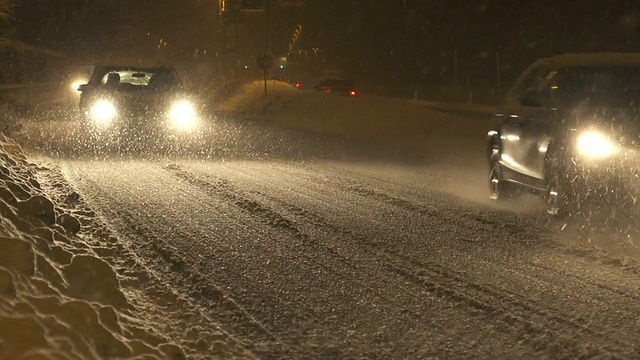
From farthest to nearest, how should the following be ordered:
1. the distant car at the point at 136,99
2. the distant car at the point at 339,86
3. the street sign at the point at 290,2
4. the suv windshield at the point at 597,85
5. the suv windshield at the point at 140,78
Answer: the distant car at the point at 339,86
the street sign at the point at 290,2
the suv windshield at the point at 140,78
the distant car at the point at 136,99
the suv windshield at the point at 597,85

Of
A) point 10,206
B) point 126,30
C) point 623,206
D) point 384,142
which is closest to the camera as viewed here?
point 10,206

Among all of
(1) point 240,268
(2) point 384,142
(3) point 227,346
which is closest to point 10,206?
(1) point 240,268

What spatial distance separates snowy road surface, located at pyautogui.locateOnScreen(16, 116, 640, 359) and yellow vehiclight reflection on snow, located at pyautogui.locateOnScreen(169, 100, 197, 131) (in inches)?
298

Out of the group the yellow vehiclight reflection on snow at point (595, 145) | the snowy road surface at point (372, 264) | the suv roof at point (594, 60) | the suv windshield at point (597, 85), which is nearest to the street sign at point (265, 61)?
the snowy road surface at point (372, 264)

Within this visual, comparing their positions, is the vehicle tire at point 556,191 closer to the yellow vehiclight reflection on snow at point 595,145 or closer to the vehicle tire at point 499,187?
the yellow vehiclight reflection on snow at point 595,145

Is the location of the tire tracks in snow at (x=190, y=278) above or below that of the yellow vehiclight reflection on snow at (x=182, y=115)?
below

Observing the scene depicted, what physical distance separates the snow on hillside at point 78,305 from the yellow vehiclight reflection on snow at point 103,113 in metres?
13.7

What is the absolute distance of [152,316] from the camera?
5859 millimetres

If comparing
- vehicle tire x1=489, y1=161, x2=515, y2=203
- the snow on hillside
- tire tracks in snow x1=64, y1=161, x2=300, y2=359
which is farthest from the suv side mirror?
the snow on hillside

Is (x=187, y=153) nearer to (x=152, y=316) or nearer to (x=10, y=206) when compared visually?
(x=10, y=206)

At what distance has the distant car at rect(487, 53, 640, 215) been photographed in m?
9.00

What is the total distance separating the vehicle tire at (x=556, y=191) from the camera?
9.69 m

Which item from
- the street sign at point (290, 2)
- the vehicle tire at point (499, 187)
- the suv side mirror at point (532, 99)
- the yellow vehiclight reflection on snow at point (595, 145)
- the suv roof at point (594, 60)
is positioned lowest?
the vehicle tire at point (499, 187)

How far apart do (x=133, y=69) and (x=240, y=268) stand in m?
15.4
